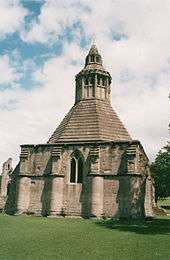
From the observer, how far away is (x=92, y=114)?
34500 millimetres

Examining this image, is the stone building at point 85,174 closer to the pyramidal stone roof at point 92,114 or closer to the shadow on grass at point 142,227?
the pyramidal stone roof at point 92,114

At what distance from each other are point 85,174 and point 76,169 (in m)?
1.01

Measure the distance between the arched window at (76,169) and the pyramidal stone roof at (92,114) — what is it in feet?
5.29

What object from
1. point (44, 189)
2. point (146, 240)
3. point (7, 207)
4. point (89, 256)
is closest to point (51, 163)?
point (44, 189)

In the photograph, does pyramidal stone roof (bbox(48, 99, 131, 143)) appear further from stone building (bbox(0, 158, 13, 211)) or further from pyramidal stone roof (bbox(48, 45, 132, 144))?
stone building (bbox(0, 158, 13, 211))

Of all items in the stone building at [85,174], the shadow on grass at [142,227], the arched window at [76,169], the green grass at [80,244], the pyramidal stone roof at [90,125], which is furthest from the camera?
the pyramidal stone roof at [90,125]

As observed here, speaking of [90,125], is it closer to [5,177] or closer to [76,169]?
[76,169]

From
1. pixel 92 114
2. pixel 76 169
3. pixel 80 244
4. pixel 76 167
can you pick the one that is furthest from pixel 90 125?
pixel 80 244

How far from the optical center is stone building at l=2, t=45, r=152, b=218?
29.0m

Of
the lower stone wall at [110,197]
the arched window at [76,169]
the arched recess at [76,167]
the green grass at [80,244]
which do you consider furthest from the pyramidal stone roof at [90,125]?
the green grass at [80,244]

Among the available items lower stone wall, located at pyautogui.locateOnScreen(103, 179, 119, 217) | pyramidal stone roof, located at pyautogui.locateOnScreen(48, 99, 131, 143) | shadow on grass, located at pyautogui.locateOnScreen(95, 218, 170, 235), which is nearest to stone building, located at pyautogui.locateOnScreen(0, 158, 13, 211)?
pyramidal stone roof, located at pyautogui.locateOnScreen(48, 99, 131, 143)

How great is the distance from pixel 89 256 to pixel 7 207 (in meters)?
21.0

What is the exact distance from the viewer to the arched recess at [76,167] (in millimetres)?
30625

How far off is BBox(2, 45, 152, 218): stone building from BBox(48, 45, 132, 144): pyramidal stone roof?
0.10 metres
